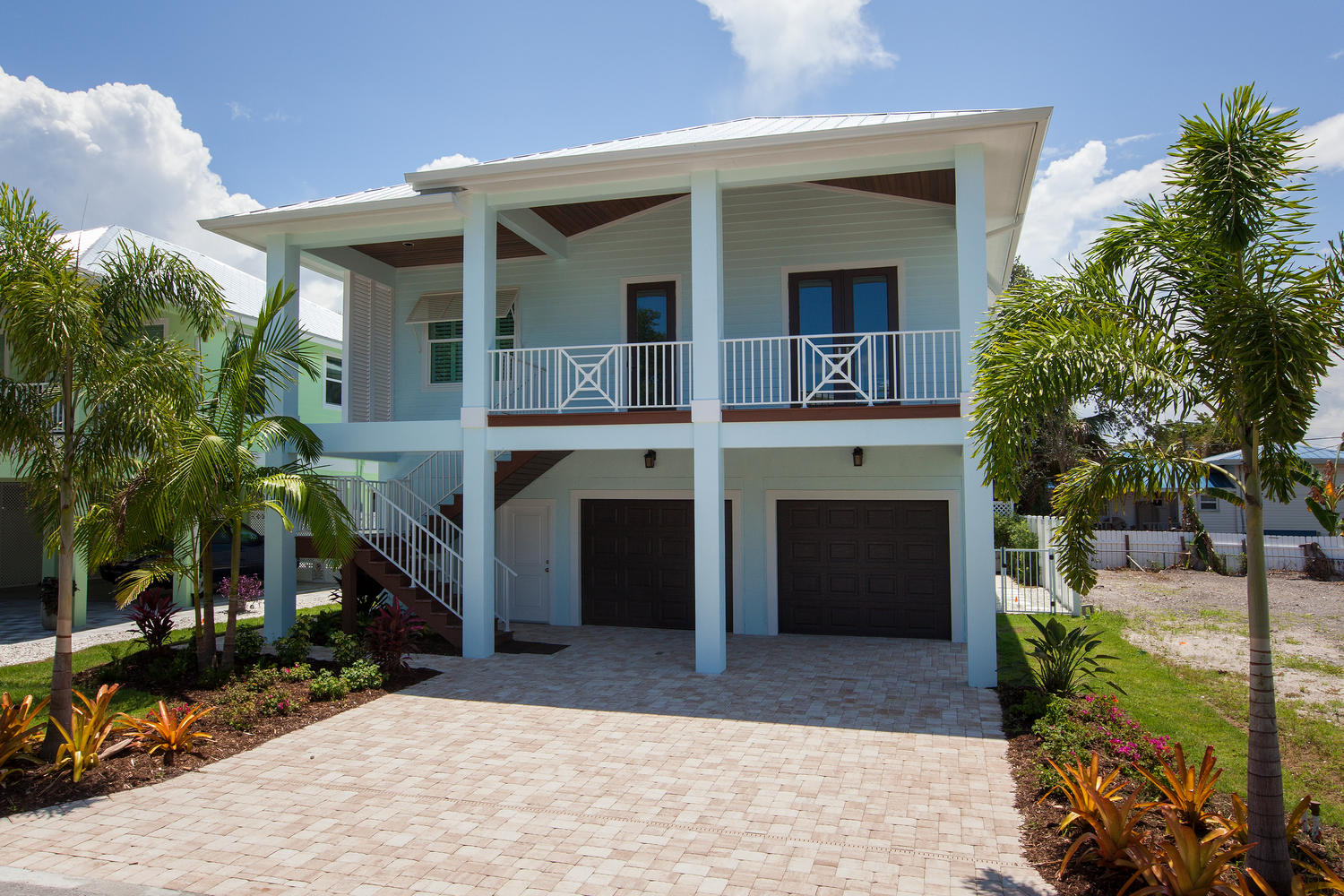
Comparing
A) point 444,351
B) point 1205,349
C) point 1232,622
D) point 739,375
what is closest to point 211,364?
point 444,351

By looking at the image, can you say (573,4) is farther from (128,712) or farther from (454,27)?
(128,712)

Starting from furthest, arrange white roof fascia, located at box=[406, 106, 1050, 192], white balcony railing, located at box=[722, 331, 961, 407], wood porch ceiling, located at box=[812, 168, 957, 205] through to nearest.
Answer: white balcony railing, located at box=[722, 331, 961, 407], wood porch ceiling, located at box=[812, 168, 957, 205], white roof fascia, located at box=[406, 106, 1050, 192]

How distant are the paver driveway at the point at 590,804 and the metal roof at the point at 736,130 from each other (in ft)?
21.6

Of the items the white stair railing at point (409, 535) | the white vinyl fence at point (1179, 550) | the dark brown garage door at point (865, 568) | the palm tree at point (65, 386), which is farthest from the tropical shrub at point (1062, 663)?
the white vinyl fence at point (1179, 550)

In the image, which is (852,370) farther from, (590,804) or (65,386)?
(65,386)

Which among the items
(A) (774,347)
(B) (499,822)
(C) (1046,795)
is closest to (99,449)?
(B) (499,822)

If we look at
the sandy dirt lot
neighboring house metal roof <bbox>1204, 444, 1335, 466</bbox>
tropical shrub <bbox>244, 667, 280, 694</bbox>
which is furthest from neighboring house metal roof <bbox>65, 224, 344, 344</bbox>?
neighboring house metal roof <bbox>1204, 444, 1335, 466</bbox>

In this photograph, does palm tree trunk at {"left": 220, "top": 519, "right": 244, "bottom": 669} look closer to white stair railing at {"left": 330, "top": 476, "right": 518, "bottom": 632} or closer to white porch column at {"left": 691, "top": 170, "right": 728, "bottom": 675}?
white stair railing at {"left": 330, "top": 476, "right": 518, "bottom": 632}

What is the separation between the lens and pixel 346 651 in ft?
32.5

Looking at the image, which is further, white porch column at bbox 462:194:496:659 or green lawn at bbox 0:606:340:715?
white porch column at bbox 462:194:496:659

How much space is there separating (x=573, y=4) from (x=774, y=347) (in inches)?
217

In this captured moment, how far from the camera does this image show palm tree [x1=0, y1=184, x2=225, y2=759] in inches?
251

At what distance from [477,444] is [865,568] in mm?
6186

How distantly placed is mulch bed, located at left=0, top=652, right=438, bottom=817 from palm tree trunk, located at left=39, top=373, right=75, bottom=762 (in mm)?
314
